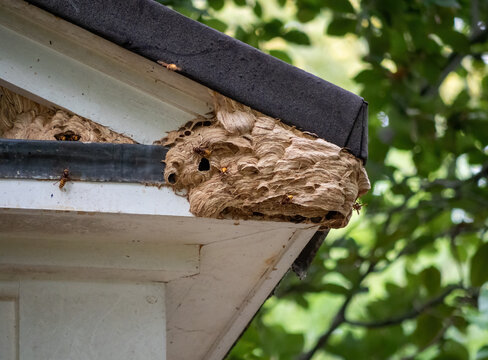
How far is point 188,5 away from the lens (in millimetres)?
4266

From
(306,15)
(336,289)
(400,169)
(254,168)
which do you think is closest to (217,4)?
(306,15)

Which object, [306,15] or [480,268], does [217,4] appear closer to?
[306,15]

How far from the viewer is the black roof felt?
7.16 feet

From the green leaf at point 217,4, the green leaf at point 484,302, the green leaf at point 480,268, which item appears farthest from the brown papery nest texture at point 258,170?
the green leaf at point 217,4

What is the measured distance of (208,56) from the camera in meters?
2.19

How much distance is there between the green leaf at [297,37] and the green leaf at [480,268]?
1637 mm

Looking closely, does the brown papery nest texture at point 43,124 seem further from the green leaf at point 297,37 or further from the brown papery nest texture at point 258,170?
the green leaf at point 297,37

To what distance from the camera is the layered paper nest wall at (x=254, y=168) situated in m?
2.16

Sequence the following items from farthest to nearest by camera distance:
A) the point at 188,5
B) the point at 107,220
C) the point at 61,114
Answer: the point at 188,5 → the point at 61,114 → the point at 107,220

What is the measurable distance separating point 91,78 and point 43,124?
0.21 meters

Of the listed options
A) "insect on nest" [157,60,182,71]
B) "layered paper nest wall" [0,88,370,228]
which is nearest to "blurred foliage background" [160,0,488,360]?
"layered paper nest wall" [0,88,370,228]

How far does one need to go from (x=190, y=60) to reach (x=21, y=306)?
0.87 m

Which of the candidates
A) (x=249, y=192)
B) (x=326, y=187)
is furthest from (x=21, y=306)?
(x=326, y=187)

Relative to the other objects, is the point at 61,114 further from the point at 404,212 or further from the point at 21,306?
the point at 404,212
